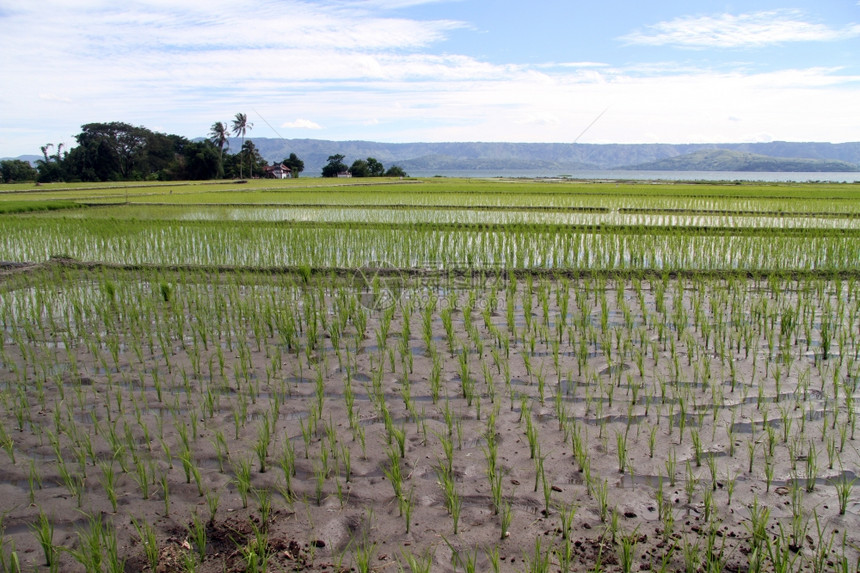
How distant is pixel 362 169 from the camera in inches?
1810

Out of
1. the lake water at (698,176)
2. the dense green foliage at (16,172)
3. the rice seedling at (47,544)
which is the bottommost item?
the rice seedling at (47,544)

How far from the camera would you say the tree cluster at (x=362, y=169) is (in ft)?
151

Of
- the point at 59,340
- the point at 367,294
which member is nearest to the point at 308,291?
the point at 367,294

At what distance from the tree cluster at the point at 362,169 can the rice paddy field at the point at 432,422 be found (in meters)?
39.9

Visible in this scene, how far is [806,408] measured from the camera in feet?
10.5

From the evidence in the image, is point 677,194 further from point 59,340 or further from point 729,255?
point 59,340

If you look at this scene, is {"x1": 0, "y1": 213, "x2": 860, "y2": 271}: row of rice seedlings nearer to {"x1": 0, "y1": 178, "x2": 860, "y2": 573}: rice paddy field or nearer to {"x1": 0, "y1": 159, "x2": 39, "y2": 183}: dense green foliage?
{"x1": 0, "y1": 178, "x2": 860, "y2": 573}: rice paddy field

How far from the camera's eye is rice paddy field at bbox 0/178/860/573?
2.16 m

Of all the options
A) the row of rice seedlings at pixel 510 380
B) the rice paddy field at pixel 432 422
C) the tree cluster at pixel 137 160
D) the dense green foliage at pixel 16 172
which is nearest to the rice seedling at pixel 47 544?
the rice paddy field at pixel 432 422

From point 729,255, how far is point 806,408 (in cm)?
517

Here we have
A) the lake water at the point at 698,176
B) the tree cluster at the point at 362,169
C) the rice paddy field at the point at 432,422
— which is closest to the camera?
the rice paddy field at the point at 432,422

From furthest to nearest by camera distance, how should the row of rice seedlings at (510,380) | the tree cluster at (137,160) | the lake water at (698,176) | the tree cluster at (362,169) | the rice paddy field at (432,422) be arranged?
the lake water at (698,176)
the tree cluster at (362,169)
the tree cluster at (137,160)
the row of rice seedlings at (510,380)
the rice paddy field at (432,422)

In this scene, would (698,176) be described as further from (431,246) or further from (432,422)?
(432,422)

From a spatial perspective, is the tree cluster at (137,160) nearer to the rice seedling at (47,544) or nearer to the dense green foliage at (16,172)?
the dense green foliage at (16,172)
